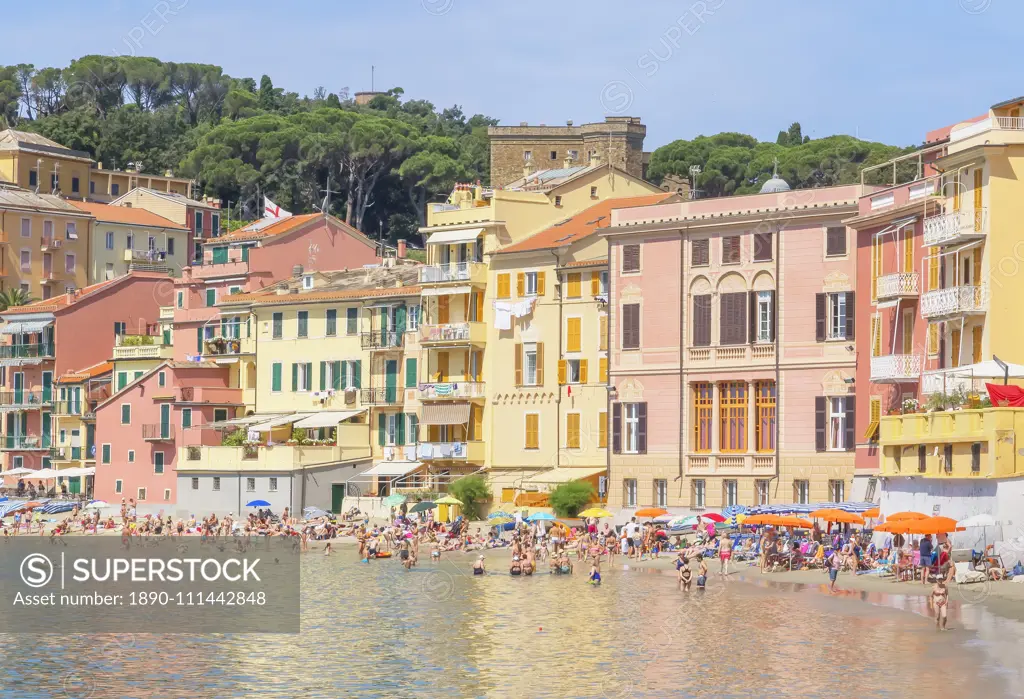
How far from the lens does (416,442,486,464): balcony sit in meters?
90.9

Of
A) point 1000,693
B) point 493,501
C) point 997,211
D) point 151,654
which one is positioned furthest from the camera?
point 493,501

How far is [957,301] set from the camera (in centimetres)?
6391

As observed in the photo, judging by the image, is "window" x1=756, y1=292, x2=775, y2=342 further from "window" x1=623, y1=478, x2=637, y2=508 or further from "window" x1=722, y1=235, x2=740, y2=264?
"window" x1=623, y1=478, x2=637, y2=508

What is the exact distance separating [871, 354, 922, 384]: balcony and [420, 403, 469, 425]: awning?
27340mm

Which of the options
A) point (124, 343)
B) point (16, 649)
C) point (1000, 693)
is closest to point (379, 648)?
point (16, 649)

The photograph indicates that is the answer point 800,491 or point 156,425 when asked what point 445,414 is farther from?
point 800,491

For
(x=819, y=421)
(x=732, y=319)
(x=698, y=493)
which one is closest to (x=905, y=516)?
(x=819, y=421)

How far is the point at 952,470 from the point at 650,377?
2459 cm

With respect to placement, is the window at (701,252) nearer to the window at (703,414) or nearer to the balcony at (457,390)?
the window at (703,414)

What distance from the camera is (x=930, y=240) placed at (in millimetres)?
65500

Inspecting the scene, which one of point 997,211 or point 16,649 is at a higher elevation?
point 997,211

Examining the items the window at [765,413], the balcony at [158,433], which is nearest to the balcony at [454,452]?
the window at [765,413]

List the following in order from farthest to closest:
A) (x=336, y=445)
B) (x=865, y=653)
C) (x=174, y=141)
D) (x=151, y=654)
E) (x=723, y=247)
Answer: (x=174, y=141)
(x=336, y=445)
(x=723, y=247)
(x=151, y=654)
(x=865, y=653)

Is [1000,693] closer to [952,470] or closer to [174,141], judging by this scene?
[952,470]
